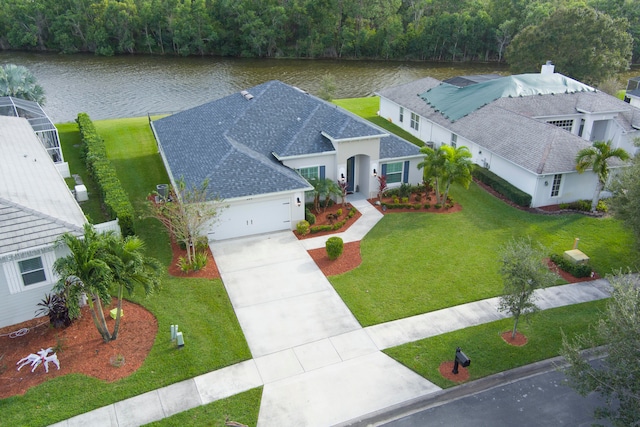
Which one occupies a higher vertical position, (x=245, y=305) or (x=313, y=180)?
(x=313, y=180)

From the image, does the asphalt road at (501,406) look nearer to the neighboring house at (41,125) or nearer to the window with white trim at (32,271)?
the window with white trim at (32,271)

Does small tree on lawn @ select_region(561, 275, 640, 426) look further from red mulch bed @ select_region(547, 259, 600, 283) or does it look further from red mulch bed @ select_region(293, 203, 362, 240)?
red mulch bed @ select_region(293, 203, 362, 240)

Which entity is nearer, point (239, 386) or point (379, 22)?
point (239, 386)

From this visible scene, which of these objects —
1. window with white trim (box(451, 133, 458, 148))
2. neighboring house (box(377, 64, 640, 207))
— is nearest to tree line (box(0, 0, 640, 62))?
neighboring house (box(377, 64, 640, 207))

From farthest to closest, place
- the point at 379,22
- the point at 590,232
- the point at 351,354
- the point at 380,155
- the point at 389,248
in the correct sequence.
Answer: the point at 379,22
the point at 380,155
the point at 590,232
the point at 389,248
the point at 351,354

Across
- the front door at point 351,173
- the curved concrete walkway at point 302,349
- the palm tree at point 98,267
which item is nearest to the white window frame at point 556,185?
the curved concrete walkway at point 302,349

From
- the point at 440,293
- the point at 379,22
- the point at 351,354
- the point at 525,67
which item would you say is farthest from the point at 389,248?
the point at 379,22

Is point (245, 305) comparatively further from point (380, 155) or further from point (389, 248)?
point (380, 155)
